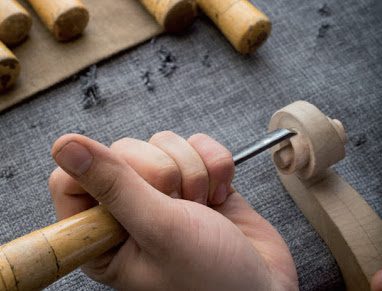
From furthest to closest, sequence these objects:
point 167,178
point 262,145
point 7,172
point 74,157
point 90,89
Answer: point 90,89 < point 7,172 < point 262,145 < point 167,178 < point 74,157

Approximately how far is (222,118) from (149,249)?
497 mm

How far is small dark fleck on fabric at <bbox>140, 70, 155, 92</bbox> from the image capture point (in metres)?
1.04

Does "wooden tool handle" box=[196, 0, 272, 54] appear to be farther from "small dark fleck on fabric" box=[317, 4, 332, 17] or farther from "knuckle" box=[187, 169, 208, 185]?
"knuckle" box=[187, 169, 208, 185]

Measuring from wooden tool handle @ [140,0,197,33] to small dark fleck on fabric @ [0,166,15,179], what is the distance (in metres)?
0.42

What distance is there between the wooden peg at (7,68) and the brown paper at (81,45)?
25 millimetres

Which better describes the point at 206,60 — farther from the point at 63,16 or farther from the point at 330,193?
the point at 330,193

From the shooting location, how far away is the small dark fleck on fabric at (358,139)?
0.99 meters

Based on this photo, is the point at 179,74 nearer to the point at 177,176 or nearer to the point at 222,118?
the point at 222,118

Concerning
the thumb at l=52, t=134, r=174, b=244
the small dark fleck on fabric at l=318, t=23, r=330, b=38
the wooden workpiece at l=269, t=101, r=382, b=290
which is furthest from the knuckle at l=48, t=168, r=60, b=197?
the small dark fleck on fabric at l=318, t=23, r=330, b=38

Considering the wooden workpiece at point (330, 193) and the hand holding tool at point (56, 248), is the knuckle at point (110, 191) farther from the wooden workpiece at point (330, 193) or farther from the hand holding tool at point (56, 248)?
the wooden workpiece at point (330, 193)

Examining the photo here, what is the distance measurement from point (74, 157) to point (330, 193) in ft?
1.59

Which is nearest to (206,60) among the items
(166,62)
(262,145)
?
(166,62)

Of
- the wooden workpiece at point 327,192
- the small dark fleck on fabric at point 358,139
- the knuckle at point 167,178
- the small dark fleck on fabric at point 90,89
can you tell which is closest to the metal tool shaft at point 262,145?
the wooden workpiece at point 327,192

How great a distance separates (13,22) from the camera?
3.24 ft
